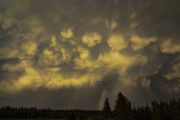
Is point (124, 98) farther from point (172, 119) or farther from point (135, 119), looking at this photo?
point (172, 119)

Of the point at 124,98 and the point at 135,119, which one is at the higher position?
the point at 124,98

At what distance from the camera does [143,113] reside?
180625mm

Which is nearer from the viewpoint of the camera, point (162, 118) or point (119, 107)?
point (119, 107)

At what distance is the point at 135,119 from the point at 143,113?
13.3 metres

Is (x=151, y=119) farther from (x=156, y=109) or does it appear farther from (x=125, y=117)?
(x=125, y=117)

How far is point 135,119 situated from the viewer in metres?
170

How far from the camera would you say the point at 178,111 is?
185 m

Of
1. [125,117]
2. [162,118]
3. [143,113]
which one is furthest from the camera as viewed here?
[143,113]

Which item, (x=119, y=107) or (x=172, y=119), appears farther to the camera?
(x=172, y=119)

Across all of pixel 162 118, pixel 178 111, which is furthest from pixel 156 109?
pixel 178 111

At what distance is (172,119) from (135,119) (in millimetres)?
26423

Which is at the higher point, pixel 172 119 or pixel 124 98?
pixel 124 98

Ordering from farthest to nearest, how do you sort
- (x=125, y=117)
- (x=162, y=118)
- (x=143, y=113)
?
(x=143, y=113) < (x=162, y=118) < (x=125, y=117)

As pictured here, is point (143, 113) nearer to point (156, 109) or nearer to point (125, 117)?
point (156, 109)
